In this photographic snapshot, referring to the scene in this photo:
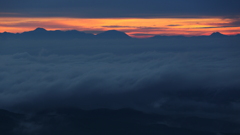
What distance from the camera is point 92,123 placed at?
67812 mm

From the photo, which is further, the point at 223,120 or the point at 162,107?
the point at 162,107

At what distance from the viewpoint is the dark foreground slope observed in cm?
5988

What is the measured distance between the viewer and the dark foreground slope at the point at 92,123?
59875 mm

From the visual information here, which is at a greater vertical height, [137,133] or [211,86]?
[211,86]

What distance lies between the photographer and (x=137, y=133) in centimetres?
5866

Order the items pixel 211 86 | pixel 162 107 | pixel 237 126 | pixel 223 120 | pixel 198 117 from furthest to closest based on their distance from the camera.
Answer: pixel 211 86, pixel 162 107, pixel 198 117, pixel 223 120, pixel 237 126

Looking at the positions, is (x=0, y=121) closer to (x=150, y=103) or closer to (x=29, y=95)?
(x=29, y=95)

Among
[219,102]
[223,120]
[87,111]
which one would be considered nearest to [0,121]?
[87,111]

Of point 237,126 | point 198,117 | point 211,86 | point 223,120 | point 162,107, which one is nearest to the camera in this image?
point 237,126

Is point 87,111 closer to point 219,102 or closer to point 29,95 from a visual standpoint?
point 29,95

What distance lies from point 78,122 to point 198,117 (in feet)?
114

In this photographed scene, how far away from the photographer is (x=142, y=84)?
311ft

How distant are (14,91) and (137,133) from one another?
46.7 meters

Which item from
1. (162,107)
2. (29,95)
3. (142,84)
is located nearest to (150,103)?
(162,107)
